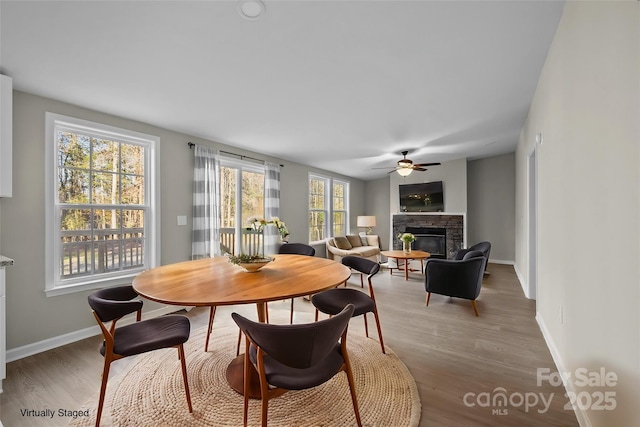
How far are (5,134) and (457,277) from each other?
15.0 ft

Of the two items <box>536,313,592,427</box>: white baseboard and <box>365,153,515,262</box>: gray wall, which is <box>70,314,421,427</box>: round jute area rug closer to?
<box>536,313,592,427</box>: white baseboard

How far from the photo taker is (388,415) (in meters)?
1.69

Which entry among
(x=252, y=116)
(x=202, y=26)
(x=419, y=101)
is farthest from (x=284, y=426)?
(x=419, y=101)

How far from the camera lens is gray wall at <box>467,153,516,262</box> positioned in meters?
6.66

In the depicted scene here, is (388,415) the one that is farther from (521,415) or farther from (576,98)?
(576,98)

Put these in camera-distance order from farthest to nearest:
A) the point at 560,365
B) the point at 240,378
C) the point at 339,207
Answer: the point at 339,207 < the point at 560,365 < the point at 240,378

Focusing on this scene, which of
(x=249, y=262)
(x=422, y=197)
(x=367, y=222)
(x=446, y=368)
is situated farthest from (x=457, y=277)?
(x=367, y=222)

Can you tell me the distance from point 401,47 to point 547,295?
2.62m

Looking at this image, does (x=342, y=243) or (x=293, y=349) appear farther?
(x=342, y=243)

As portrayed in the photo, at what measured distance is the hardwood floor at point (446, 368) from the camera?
1733 millimetres

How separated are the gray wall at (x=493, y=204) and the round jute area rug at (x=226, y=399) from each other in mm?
5803

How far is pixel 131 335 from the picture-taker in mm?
1753

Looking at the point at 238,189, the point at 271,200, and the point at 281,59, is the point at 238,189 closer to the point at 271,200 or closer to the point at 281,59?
the point at 271,200

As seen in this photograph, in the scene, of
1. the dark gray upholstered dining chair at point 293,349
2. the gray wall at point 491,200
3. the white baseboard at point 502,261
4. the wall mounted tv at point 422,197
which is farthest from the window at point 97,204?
the white baseboard at point 502,261
